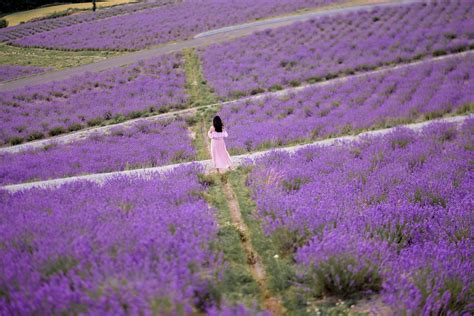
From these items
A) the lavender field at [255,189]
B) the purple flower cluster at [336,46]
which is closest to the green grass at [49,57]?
the lavender field at [255,189]

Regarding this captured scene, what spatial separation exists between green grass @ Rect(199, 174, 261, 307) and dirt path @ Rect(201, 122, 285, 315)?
6cm

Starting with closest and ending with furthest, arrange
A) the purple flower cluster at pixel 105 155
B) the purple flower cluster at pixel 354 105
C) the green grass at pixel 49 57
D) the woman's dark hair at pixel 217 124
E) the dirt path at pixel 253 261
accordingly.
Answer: the dirt path at pixel 253 261 < the woman's dark hair at pixel 217 124 < the purple flower cluster at pixel 105 155 < the purple flower cluster at pixel 354 105 < the green grass at pixel 49 57

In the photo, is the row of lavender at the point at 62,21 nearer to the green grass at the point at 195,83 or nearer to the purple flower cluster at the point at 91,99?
the purple flower cluster at the point at 91,99

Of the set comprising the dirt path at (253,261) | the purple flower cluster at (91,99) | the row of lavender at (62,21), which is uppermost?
the row of lavender at (62,21)

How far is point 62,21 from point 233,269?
55.5m

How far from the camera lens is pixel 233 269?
346 centimetres

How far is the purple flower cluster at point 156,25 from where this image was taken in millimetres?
34500

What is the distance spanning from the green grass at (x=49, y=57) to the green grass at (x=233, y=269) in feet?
94.5

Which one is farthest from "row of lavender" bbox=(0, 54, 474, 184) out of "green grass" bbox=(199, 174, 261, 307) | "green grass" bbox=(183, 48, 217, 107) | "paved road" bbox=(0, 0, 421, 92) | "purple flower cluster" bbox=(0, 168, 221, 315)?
"paved road" bbox=(0, 0, 421, 92)

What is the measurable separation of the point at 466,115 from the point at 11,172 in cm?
1299

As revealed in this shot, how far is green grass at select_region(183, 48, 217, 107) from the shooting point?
1861 centimetres

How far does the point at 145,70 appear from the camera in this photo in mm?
24469

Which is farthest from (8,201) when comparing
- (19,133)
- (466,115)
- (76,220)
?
(19,133)

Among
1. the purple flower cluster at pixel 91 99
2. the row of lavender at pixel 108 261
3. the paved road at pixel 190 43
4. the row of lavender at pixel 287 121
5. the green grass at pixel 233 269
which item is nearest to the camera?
the row of lavender at pixel 108 261
